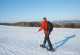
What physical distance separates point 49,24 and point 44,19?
1.26 feet

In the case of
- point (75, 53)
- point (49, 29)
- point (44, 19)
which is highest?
point (44, 19)

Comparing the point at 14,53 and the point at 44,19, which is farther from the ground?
the point at 44,19

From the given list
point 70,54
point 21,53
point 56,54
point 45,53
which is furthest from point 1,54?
point 70,54

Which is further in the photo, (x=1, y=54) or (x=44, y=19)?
(x=44, y=19)

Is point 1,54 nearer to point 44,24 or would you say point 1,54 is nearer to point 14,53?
point 14,53

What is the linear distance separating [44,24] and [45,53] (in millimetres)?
1570

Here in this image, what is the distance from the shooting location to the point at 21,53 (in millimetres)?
7883

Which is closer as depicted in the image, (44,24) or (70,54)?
(70,54)

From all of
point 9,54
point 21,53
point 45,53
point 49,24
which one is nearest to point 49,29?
point 49,24

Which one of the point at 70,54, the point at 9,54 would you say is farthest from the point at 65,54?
the point at 9,54

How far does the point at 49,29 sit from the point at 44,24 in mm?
382

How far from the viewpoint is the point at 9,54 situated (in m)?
7.61

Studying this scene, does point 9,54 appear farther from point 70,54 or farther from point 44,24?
point 70,54

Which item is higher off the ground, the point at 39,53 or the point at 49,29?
the point at 49,29
